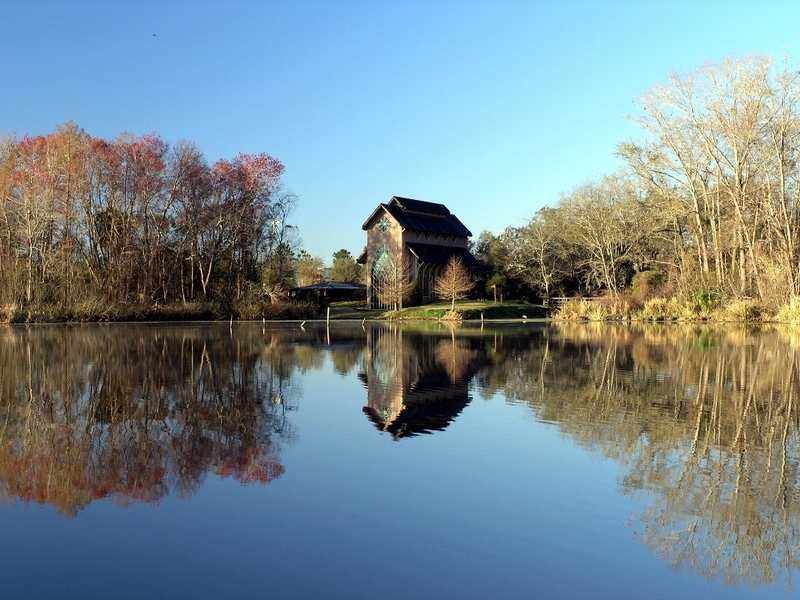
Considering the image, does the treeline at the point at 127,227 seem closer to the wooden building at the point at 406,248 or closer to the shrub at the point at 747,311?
the wooden building at the point at 406,248

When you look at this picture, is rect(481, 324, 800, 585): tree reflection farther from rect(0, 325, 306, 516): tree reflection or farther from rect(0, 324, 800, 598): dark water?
rect(0, 325, 306, 516): tree reflection

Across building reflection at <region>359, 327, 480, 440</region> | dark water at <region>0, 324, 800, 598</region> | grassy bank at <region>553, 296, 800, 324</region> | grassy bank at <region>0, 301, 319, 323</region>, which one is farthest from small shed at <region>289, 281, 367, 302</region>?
dark water at <region>0, 324, 800, 598</region>

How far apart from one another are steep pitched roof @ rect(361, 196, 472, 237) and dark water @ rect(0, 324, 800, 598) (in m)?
49.8

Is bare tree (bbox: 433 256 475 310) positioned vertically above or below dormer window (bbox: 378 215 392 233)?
below

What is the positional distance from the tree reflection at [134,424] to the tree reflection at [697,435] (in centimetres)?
462

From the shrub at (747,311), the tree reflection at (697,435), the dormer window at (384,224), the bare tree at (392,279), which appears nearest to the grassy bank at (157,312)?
the bare tree at (392,279)

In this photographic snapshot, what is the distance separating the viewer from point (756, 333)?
110 ft

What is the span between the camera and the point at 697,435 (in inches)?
426

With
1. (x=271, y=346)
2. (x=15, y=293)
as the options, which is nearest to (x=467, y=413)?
(x=271, y=346)

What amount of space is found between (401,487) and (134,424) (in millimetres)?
5456

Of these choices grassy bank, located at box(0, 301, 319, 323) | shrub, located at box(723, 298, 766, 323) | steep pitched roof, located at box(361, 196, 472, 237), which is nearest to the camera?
shrub, located at box(723, 298, 766, 323)

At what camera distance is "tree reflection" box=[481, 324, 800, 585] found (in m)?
6.57

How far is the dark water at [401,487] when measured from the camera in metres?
5.89

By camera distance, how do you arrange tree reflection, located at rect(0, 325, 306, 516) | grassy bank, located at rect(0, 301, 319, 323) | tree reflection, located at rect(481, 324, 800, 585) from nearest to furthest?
tree reflection, located at rect(481, 324, 800, 585) < tree reflection, located at rect(0, 325, 306, 516) < grassy bank, located at rect(0, 301, 319, 323)
